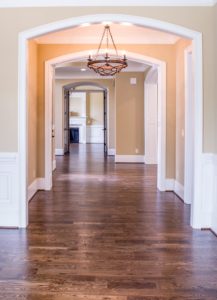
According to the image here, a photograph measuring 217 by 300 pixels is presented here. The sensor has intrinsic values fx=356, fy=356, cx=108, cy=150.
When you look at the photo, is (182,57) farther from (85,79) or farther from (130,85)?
(85,79)

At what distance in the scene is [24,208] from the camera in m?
4.30

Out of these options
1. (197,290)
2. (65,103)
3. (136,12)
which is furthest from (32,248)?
(65,103)

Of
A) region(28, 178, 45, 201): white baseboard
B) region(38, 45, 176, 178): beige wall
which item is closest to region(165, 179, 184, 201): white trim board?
region(38, 45, 176, 178): beige wall

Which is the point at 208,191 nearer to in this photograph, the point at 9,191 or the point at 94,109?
the point at 9,191

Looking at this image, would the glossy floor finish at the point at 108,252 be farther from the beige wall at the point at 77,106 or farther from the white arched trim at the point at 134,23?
the beige wall at the point at 77,106

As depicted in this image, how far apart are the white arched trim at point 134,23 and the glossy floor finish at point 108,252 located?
1.88ft

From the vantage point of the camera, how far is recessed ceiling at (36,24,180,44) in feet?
19.3

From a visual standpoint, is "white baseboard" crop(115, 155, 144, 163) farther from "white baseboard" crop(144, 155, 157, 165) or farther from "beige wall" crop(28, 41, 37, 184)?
"beige wall" crop(28, 41, 37, 184)

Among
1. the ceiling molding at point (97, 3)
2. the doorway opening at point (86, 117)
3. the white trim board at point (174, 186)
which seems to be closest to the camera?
the ceiling molding at point (97, 3)

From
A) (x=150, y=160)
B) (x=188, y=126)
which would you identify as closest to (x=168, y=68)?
(x=188, y=126)

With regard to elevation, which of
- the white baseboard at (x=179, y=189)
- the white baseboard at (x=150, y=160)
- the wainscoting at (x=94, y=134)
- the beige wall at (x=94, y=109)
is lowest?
the white baseboard at (x=179, y=189)

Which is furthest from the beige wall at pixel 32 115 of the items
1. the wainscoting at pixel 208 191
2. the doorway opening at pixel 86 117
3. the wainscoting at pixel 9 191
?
the doorway opening at pixel 86 117

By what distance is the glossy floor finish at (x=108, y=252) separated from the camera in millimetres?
2719

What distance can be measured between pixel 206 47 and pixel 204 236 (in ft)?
7.18
